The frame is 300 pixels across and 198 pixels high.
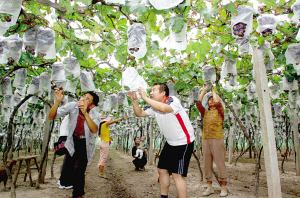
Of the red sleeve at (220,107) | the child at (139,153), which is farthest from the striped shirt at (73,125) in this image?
the child at (139,153)

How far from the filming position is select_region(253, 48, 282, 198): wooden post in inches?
96.4

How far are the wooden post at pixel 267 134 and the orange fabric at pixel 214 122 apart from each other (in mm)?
1035

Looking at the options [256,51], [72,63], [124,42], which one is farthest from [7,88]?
[256,51]

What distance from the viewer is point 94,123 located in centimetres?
301

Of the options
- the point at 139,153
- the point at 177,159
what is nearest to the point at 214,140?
the point at 177,159

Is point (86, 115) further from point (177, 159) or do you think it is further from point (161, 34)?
point (161, 34)

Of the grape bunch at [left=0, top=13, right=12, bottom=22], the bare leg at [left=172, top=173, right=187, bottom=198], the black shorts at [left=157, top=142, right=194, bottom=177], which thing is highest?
the grape bunch at [left=0, top=13, right=12, bottom=22]

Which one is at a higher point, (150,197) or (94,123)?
(94,123)

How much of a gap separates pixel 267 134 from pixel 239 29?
4.50 ft

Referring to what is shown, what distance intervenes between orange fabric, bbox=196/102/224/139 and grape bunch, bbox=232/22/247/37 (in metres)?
1.74

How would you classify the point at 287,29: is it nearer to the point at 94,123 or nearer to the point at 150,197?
the point at 94,123

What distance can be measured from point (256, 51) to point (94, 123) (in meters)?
2.56

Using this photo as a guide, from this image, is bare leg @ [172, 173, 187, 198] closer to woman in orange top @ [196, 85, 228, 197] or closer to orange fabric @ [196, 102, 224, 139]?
woman in orange top @ [196, 85, 228, 197]

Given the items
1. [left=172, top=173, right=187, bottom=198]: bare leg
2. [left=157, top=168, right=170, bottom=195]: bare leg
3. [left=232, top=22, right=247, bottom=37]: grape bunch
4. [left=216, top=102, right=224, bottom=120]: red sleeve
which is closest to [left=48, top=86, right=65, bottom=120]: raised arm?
[left=157, top=168, right=170, bottom=195]: bare leg
